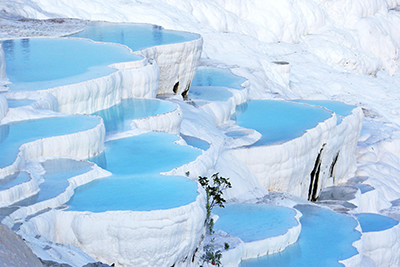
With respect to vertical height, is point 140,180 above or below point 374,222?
above

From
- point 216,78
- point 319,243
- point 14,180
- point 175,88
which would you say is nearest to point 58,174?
point 14,180

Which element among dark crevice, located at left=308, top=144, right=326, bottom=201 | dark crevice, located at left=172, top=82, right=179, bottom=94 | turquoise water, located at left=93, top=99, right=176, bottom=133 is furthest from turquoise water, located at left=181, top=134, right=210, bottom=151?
dark crevice, located at left=308, top=144, right=326, bottom=201

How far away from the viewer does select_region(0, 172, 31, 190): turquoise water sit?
24.3 feet

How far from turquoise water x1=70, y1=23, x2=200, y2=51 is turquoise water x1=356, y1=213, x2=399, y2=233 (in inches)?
212

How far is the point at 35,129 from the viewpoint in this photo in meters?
9.32

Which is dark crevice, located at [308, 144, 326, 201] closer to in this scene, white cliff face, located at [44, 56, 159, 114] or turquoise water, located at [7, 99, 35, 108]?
white cliff face, located at [44, 56, 159, 114]

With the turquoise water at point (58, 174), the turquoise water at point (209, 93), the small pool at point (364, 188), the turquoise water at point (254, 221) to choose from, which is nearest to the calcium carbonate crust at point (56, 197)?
the turquoise water at point (58, 174)

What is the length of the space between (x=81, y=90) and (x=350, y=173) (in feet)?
26.9

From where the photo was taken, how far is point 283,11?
2669cm

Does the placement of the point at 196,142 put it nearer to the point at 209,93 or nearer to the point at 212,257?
the point at 212,257

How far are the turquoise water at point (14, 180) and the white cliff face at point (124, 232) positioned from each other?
1.68 feet

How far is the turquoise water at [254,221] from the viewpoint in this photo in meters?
10.0

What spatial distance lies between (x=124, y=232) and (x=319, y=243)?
13.7 feet

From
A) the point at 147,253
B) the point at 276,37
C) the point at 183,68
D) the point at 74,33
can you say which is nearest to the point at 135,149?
the point at 147,253
